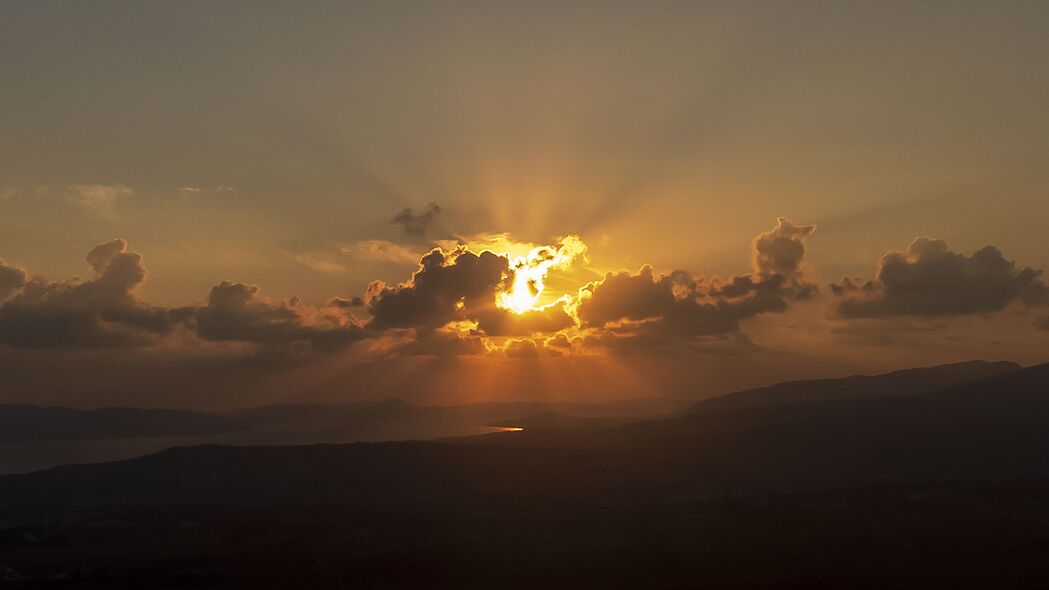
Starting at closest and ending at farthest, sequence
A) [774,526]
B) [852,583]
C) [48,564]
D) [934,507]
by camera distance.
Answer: [852,583] < [48,564] < [774,526] < [934,507]

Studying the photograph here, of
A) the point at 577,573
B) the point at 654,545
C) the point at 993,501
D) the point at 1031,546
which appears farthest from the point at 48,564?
the point at 993,501

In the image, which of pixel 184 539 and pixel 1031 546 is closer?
pixel 1031 546

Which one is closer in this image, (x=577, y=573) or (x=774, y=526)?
(x=577, y=573)

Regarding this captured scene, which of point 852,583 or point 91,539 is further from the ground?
point 91,539

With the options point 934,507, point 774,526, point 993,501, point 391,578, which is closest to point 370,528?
point 391,578

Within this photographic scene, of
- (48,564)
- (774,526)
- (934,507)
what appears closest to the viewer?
(48,564)

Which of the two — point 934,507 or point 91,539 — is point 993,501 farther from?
point 91,539

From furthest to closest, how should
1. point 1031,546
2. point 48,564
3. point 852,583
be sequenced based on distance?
point 48,564
point 1031,546
point 852,583

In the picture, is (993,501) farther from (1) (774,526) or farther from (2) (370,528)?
(2) (370,528)

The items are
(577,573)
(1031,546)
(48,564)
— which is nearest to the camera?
(577,573)
